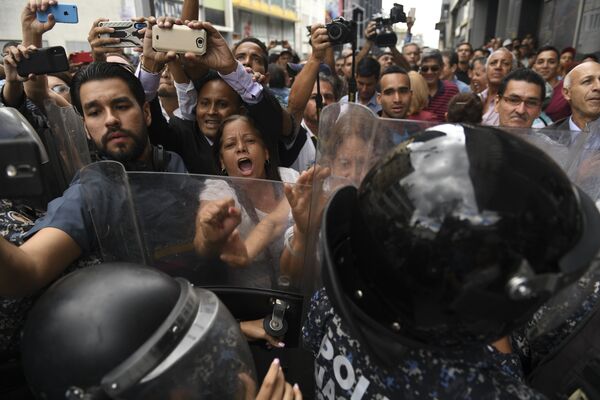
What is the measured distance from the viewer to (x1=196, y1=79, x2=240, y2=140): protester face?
2568 mm

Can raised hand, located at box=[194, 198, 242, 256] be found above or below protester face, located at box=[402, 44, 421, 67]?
below

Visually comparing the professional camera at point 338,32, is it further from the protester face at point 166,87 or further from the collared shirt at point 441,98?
the collared shirt at point 441,98

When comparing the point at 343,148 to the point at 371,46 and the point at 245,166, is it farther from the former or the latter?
the point at 371,46

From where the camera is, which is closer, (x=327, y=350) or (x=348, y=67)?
(x=327, y=350)

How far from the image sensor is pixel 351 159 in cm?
142

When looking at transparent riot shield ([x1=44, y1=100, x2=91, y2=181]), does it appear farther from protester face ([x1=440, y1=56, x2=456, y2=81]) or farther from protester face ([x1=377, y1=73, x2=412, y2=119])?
protester face ([x1=440, y1=56, x2=456, y2=81])

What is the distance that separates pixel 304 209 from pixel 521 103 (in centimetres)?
244

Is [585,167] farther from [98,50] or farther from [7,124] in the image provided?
[98,50]

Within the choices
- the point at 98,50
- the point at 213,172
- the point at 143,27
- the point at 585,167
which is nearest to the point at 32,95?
the point at 98,50

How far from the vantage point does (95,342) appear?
2.84 ft

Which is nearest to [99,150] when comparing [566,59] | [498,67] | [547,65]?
[498,67]

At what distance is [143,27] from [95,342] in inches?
80.2

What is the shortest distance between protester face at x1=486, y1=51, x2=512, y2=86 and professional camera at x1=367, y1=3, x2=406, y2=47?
3.92ft

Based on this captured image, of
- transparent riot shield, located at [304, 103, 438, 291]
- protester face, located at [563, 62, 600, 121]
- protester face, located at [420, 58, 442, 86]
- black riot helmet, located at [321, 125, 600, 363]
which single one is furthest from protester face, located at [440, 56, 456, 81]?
black riot helmet, located at [321, 125, 600, 363]
